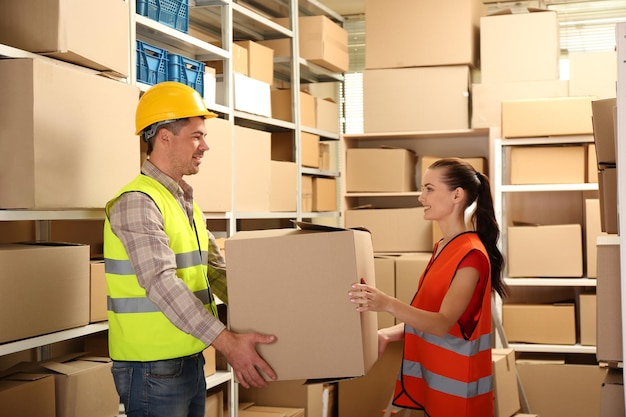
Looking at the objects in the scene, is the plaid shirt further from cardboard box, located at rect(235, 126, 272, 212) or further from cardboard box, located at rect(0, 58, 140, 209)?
cardboard box, located at rect(235, 126, 272, 212)

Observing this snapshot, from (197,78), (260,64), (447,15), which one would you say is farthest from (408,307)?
(447,15)

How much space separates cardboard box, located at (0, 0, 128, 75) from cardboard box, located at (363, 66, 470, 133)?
2.58 m

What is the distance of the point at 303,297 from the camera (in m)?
2.00

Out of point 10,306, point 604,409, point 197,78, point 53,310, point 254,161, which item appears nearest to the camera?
point 604,409

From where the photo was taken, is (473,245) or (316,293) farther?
(473,245)

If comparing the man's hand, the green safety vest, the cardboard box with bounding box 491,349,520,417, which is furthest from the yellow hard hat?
the cardboard box with bounding box 491,349,520,417

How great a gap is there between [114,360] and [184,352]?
21 cm

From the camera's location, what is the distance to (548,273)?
14.4 feet

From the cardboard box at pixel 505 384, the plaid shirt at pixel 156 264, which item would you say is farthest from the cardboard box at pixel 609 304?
the cardboard box at pixel 505 384

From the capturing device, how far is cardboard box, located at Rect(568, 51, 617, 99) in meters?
4.45

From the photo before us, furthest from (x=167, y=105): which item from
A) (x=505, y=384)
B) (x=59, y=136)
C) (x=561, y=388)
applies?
(x=561, y=388)

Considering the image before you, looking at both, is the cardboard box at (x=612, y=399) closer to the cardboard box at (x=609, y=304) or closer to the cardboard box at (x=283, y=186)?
the cardboard box at (x=609, y=304)

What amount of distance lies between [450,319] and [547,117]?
233 cm

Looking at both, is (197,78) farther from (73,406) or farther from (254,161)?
(73,406)
